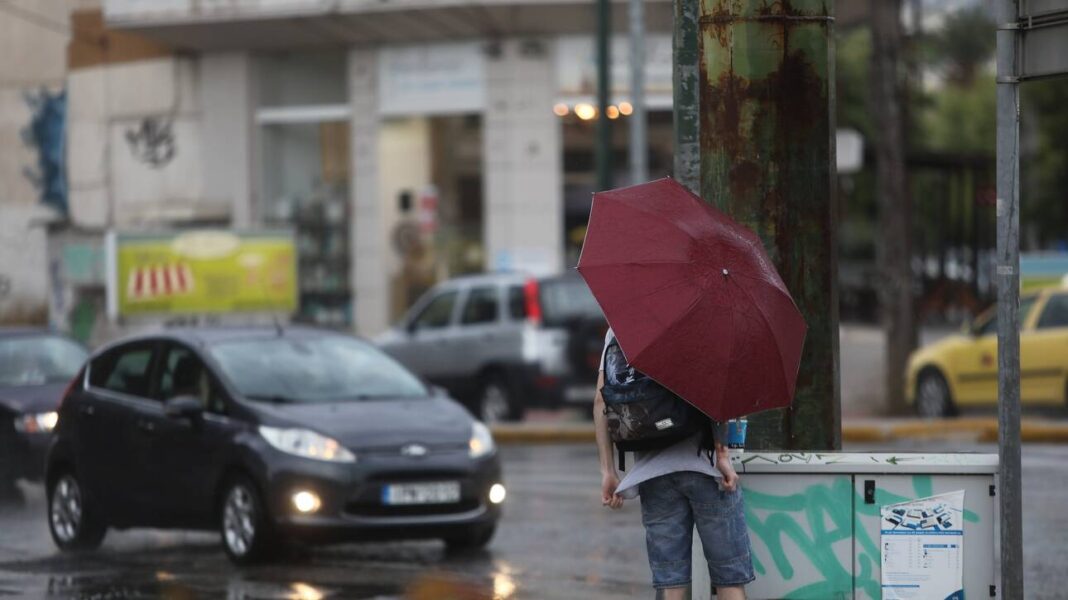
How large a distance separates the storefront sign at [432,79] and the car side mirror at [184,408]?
19772mm

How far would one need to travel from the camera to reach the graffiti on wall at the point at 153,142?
33094mm

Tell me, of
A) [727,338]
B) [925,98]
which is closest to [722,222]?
[727,338]

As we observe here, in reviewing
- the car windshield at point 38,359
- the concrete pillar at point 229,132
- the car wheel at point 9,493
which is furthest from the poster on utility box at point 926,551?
the concrete pillar at point 229,132

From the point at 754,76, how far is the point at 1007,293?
4.47 feet

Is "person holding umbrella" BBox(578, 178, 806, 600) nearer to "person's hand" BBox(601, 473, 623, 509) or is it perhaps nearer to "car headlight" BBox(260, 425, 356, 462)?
"person's hand" BBox(601, 473, 623, 509)

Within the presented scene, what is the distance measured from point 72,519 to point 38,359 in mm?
5468

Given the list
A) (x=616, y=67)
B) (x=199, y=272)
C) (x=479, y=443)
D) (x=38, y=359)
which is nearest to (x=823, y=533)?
(x=479, y=443)

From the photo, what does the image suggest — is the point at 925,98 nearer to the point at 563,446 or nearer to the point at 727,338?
the point at 563,446

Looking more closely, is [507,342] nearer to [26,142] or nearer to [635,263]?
[635,263]

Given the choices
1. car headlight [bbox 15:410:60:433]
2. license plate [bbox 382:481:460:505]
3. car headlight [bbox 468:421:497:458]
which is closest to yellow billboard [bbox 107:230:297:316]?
car headlight [bbox 15:410:60:433]

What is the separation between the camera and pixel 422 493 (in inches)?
431

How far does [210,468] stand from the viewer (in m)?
11.2

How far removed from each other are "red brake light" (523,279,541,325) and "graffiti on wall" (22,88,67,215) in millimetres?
15080

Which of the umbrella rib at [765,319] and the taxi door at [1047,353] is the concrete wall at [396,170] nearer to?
the taxi door at [1047,353]
